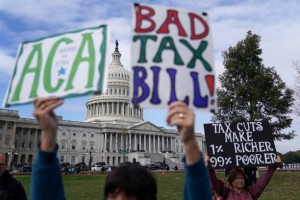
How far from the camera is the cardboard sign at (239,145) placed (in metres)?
5.82

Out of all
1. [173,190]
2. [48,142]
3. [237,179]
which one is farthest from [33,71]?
[173,190]

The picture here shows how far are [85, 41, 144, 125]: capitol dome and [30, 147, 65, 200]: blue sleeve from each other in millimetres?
99677

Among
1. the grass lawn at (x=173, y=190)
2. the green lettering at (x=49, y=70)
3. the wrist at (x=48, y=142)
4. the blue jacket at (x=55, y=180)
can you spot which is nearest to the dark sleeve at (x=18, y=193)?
the blue jacket at (x=55, y=180)

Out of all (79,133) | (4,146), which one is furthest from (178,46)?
(79,133)

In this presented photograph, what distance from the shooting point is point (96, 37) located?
2.77 metres

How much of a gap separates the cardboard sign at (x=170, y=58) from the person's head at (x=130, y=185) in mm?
464

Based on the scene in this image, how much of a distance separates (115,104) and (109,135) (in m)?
8.96

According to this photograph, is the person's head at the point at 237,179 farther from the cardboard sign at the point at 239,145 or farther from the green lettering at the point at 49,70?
the green lettering at the point at 49,70

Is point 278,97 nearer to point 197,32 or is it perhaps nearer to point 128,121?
point 197,32

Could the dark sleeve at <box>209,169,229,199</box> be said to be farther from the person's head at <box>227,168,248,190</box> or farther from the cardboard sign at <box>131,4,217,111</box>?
the cardboard sign at <box>131,4,217,111</box>

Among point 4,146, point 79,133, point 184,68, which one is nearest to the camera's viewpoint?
point 184,68

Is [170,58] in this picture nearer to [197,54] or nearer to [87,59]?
[197,54]

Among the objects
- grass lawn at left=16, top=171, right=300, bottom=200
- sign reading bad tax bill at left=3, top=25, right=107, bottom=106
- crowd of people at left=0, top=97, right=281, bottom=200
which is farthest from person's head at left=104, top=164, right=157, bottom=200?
grass lawn at left=16, top=171, right=300, bottom=200

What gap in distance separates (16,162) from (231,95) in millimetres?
70652
